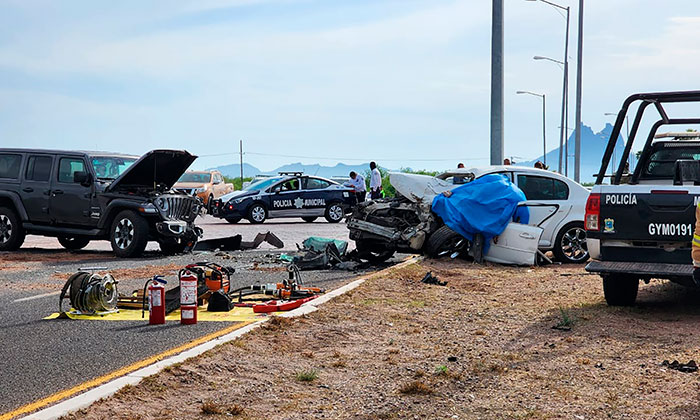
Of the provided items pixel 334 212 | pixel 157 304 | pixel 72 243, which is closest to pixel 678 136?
pixel 157 304

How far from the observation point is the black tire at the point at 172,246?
Answer: 53.5 ft

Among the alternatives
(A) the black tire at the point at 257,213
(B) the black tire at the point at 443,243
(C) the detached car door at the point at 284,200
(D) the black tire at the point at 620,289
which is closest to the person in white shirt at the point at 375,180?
(C) the detached car door at the point at 284,200

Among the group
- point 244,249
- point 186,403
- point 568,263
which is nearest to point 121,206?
point 244,249

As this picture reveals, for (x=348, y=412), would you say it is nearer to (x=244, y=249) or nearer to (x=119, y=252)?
(x=119, y=252)

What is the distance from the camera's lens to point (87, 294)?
8812mm

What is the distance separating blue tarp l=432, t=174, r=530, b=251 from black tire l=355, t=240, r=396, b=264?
1161 millimetres

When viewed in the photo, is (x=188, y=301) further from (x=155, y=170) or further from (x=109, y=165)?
(x=109, y=165)

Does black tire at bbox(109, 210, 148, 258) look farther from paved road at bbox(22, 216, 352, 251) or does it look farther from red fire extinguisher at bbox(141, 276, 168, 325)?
red fire extinguisher at bbox(141, 276, 168, 325)

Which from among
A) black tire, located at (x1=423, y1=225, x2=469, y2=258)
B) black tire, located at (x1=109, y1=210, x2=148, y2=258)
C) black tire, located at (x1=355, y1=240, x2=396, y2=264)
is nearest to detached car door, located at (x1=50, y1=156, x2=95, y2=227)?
black tire, located at (x1=109, y1=210, x2=148, y2=258)

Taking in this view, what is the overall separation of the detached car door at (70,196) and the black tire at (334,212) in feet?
36.9

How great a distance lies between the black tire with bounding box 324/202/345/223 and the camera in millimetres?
27141

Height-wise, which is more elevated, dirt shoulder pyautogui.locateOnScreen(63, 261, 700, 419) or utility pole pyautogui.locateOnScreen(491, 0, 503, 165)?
utility pole pyautogui.locateOnScreen(491, 0, 503, 165)

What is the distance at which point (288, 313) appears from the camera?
8.94m

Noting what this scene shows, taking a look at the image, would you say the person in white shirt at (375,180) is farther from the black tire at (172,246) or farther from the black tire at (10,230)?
the black tire at (10,230)
